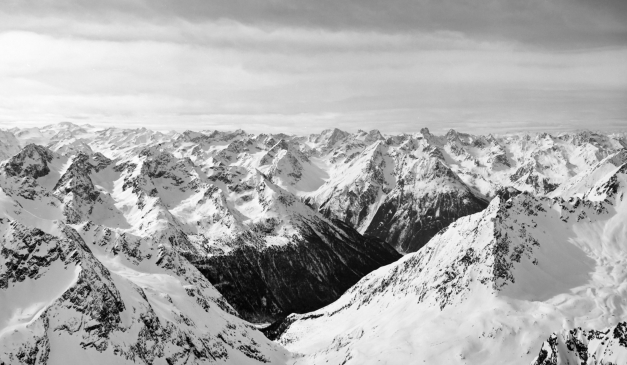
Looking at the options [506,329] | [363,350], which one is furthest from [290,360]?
[506,329]

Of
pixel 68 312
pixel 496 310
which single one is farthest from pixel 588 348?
pixel 68 312

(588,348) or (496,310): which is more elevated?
(588,348)

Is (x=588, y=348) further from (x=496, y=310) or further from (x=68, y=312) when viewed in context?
(x=68, y=312)

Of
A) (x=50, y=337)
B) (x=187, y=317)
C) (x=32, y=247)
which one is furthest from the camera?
(x=187, y=317)

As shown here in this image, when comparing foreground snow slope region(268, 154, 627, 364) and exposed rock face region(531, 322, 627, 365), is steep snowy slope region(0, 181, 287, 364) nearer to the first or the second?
foreground snow slope region(268, 154, 627, 364)

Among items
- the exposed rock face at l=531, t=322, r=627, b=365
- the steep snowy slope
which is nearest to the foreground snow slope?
the exposed rock face at l=531, t=322, r=627, b=365

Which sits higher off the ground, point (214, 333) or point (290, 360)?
point (214, 333)

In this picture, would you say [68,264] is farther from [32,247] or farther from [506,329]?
[506,329]

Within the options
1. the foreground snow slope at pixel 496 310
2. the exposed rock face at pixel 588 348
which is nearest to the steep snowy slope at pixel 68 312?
the foreground snow slope at pixel 496 310
